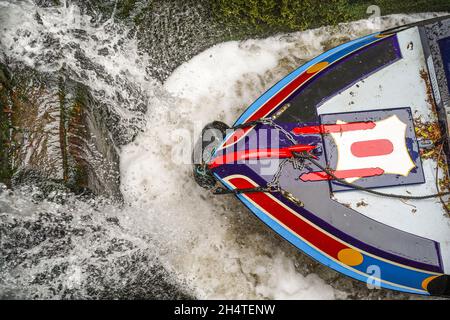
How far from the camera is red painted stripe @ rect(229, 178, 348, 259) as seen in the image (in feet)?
11.1

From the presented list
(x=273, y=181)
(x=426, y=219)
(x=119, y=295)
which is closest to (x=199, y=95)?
(x=273, y=181)

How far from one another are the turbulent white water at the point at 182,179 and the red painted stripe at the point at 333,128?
1.08m

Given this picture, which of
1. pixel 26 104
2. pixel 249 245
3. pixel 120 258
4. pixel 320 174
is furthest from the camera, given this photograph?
pixel 249 245

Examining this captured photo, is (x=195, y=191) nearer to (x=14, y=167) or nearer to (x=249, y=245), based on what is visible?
(x=249, y=245)

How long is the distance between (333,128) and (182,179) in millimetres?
1607

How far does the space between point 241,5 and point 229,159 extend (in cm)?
189

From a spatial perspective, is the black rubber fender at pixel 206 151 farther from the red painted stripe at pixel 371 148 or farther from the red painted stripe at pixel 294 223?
the red painted stripe at pixel 371 148

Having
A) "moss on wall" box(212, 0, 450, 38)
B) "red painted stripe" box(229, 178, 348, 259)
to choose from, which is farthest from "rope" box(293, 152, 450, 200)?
"moss on wall" box(212, 0, 450, 38)

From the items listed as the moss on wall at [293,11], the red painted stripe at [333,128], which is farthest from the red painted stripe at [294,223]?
the moss on wall at [293,11]

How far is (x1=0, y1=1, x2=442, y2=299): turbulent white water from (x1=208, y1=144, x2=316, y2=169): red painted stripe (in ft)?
2.75

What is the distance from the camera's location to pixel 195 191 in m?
4.16

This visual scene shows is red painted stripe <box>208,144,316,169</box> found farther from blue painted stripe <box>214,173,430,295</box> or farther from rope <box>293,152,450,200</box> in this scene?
blue painted stripe <box>214,173,430,295</box>

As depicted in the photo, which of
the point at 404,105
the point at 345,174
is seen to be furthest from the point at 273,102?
the point at 404,105

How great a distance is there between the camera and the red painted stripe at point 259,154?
332 centimetres
